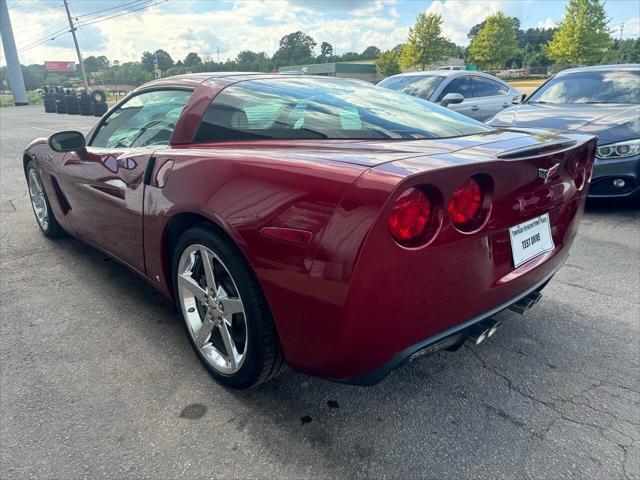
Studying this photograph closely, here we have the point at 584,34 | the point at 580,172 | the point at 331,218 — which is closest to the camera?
the point at 331,218

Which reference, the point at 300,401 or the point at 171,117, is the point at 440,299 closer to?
the point at 300,401

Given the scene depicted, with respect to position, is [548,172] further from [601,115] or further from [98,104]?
[98,104]

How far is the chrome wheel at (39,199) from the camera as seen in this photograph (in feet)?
13.5

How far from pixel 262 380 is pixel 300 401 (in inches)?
8.6

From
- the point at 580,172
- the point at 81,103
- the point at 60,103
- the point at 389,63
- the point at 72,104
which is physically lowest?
the point at 580,172

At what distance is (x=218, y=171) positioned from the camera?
6.36 feet

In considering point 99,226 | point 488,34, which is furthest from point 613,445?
point 488,34

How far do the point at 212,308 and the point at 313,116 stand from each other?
99cm

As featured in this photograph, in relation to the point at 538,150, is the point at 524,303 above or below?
below

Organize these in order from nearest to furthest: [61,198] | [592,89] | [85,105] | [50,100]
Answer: [61,198], [592,89], [85,105], [50,100]

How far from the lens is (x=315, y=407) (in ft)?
6.73

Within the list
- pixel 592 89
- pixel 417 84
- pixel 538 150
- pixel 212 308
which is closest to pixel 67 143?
pixel 212 308

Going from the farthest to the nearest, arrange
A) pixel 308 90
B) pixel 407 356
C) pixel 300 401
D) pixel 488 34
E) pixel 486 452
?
pixel 488 34
pixel 308 90
pixel 300 401
pixel 486 452
pixel 407 356

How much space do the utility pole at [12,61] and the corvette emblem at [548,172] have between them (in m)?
54.5
